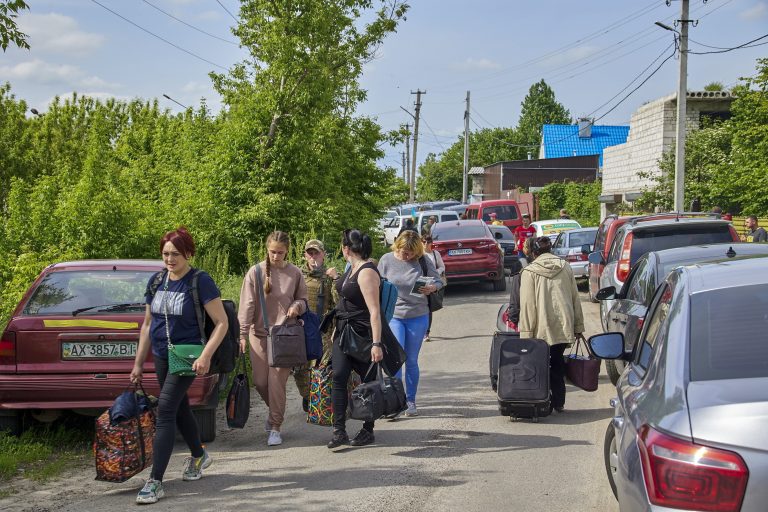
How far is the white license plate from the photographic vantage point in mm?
7547

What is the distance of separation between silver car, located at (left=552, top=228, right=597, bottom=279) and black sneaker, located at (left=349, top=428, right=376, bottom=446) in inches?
549

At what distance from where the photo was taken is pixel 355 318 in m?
7.84

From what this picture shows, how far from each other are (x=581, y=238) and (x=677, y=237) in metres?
10.5

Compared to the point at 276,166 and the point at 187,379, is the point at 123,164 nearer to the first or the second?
the point at 276,166

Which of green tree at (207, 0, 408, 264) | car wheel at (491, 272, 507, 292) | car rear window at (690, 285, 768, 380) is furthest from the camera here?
car wheel at (491, 272, 507, 292)

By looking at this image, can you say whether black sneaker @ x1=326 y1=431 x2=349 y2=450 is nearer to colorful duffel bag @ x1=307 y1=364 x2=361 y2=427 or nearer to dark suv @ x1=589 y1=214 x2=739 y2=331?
colorful duffel bag @ x1=307 y1=364 x2=361 y2=427

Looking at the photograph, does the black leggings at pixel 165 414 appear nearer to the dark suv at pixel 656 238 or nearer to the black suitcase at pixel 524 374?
the black suitcase at pixel 524 374

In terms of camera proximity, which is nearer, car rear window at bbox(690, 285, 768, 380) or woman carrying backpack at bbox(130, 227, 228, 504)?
car rear window at bbox(690, 285, 768, 380)

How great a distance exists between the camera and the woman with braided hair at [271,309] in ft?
26.6

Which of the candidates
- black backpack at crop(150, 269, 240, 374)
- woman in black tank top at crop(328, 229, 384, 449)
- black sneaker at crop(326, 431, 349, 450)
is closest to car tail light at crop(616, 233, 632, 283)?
woman in black tank top at crop(328, 229, 384, 449)

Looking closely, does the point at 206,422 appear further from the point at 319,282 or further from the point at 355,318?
the point at 319,282

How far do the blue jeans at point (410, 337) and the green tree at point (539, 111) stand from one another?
109 metres

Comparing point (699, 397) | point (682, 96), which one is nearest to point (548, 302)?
point (699, 397)

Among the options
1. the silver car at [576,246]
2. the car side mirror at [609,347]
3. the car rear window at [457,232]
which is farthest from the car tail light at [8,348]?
the silver car at [576,246]
